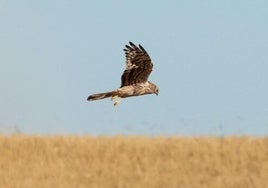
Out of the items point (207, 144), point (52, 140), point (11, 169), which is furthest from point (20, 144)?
point (207, 144)

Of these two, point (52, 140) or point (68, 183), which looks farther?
point (52, 140)

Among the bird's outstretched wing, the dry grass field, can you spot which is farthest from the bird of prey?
the dry grass field

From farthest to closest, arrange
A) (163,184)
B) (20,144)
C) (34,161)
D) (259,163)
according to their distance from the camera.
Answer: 1. (20,144)
2. (34,161)
3. (259,163)
4. (163,184)

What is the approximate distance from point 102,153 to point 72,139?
128cm

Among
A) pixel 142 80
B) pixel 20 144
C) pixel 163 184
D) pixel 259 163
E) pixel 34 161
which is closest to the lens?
pixel 163 184

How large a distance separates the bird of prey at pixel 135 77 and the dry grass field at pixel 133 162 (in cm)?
435

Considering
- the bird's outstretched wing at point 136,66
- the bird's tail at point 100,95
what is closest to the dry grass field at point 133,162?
the bird's tail at point 100,95

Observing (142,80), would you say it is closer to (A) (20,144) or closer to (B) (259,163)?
(A) (20,144)

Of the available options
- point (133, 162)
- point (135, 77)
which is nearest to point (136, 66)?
point (135, 77)

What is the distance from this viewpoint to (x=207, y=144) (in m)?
12.4

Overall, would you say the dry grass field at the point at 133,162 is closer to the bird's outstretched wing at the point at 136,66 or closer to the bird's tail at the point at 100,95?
the bird's tail at the point at 100,95

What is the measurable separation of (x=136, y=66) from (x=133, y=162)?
252 inches

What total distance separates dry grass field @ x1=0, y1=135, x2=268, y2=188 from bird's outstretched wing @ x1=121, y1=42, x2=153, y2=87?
457 centimetres

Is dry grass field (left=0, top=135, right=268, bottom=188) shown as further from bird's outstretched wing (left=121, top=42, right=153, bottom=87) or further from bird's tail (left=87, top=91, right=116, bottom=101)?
bird's outstretched wing (left=121, top=42, right=153, bottom=87)
